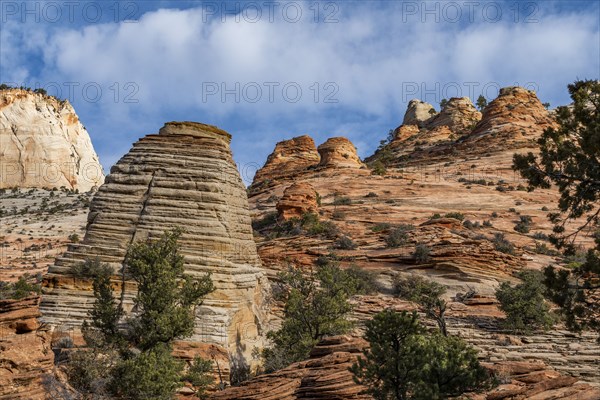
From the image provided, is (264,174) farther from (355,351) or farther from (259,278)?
(355,351)

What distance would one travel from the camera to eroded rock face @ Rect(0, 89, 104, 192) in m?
86.2

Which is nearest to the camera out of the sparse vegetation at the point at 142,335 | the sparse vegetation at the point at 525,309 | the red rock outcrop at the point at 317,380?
the red rock outcrop at the point at 317,380

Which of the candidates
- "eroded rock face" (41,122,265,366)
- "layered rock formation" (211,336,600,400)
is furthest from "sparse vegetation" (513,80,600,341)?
"eroded rock face" (41,122,265,366)

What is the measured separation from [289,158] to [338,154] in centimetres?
1036

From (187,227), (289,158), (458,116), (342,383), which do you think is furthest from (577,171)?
(458,116)

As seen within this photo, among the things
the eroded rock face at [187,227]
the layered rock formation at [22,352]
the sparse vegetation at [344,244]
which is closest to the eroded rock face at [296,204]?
the sparse vegetation at [344,244]

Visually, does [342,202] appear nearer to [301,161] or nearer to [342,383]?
[301,161]

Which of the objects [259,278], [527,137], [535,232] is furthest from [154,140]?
[527,137]

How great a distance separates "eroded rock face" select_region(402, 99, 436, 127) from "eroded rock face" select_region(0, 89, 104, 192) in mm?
65551

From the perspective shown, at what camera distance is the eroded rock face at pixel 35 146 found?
86.2 m

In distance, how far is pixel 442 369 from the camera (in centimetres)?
827

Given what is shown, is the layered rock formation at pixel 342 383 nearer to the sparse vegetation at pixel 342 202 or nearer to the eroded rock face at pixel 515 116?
the sparse vegetation at pixel 342 202

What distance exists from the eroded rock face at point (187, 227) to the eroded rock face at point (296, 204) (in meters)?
20.3

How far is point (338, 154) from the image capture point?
63344 millimetres
